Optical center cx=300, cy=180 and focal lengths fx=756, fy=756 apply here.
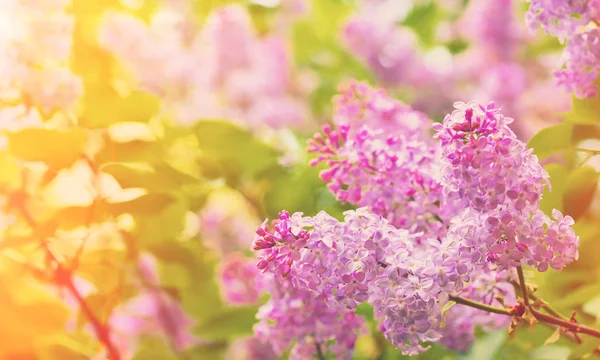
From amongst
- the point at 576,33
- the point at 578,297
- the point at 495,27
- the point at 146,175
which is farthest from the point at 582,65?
the point at 495,27

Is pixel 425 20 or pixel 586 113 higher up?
pixel 425 20

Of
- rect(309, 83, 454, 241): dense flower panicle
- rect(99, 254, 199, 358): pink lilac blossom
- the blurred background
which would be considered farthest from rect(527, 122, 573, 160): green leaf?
rect(99, 254, 199, 358): pink lilac blossom

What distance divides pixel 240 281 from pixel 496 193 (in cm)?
57

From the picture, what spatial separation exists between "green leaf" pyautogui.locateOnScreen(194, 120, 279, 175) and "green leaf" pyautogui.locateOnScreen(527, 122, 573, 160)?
0.45 metres

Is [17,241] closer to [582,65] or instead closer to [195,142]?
[195,142]

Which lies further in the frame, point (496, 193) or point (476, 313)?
point (476, 313)

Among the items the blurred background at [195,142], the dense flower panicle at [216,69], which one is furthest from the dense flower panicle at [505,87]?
the dense flower panicle at [216,69]

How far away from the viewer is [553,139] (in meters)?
0.69

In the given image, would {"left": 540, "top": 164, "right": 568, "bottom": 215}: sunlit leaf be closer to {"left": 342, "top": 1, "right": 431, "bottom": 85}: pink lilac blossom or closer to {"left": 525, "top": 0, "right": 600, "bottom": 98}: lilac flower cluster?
{"left": 525, "top": 0, "right": 600, "bottom": 98}: lilac flower cluster

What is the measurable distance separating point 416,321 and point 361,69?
39.3 inches

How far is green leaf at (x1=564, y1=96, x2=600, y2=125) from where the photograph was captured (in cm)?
70

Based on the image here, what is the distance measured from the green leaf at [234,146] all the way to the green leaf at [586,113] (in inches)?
18.2

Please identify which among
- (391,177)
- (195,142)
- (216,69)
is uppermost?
(216,69)

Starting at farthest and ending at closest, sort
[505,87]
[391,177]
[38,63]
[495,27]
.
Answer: [495,27]
[505,87]
[38,63]
[391,177]
